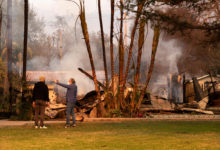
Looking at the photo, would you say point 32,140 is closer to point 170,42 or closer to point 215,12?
point 215,12

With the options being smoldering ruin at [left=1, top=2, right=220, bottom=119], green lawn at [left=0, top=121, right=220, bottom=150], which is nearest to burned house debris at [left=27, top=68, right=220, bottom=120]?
smoldering ruin at [left=1, top=2, right=220, bottom=119]

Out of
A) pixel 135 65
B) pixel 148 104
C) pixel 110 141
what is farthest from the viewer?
pixel 135 65

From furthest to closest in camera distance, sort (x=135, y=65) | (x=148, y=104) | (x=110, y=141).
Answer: (x=135, y=65), (x=148, y=104), (x=110, y=141)

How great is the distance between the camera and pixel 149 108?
874 inches

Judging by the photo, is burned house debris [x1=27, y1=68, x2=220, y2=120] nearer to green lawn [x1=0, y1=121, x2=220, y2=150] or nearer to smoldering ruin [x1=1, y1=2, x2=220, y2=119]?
smoldering ruin [x1=1, y1=2, x2=220, y2=119]

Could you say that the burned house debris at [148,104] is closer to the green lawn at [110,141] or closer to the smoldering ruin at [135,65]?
the smoldering ruin at [135,65]

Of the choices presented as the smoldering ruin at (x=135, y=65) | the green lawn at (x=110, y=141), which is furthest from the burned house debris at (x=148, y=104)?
the green lawn at (x=110, y=141)

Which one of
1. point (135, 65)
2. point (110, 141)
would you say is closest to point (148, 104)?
point (110, 141)

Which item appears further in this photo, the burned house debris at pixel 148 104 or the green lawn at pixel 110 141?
the burned house debris at pixel 148 104

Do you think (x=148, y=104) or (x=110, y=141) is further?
(x=148, y=104)

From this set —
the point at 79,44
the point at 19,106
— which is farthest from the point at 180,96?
the point at 79,44

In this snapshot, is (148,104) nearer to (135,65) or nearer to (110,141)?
(110,141)

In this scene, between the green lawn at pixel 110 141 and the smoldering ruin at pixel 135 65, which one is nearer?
the green lawn at pixel 110 141

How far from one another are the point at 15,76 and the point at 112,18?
6.51m
